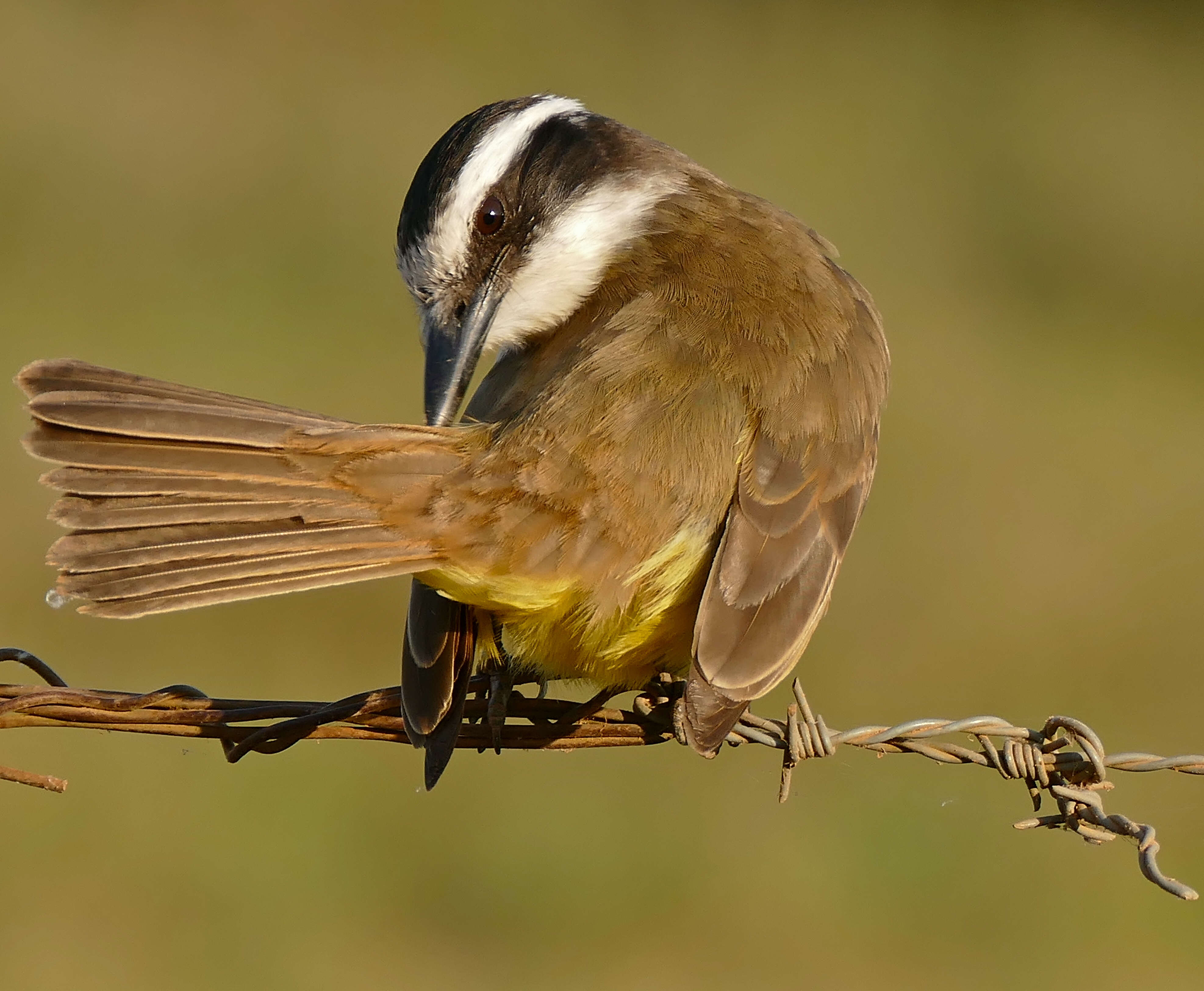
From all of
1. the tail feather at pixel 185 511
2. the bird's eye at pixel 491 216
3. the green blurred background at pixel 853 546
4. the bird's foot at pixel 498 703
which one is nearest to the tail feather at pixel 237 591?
the tail feather at pixel 185 511

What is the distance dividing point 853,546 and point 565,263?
5.15 meters

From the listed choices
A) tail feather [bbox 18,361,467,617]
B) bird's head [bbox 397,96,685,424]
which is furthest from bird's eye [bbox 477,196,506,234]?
tail feather [bbox 18,361,467,617]

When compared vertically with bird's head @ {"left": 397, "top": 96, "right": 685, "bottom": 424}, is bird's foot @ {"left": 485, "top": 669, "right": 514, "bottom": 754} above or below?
below

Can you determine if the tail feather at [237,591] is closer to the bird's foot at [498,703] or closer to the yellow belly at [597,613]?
the yellow belly at [597,613]

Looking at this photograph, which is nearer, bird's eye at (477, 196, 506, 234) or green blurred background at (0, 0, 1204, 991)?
bird's eye at (477, 196, 506, 234)

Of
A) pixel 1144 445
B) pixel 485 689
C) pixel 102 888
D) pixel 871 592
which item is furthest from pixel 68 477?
pixel 1144 445

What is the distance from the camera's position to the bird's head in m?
4.16

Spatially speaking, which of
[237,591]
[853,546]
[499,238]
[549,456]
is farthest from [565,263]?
[853,546]

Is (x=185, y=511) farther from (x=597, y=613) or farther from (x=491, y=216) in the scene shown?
(x=491, y=216)

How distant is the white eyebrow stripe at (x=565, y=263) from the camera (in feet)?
13.7

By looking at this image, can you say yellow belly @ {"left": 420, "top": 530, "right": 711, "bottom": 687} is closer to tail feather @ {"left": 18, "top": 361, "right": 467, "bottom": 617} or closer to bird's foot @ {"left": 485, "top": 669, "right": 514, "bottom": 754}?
bird's foot @ {"left": 485, "top": 669, "right": 514, "bottom": 754}

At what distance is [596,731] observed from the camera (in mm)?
3414

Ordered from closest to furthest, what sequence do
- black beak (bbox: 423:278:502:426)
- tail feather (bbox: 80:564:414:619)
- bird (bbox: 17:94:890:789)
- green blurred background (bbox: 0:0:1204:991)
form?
tail feather (bbox: 80:564:414:619)
bird (bbox: 17:94:890:789)
black beak (bbox: 423:278:502:426)
green blurred background (bbox: 0:0:1204:991)

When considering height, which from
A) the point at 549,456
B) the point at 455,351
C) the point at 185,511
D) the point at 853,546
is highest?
the point at 455,351
